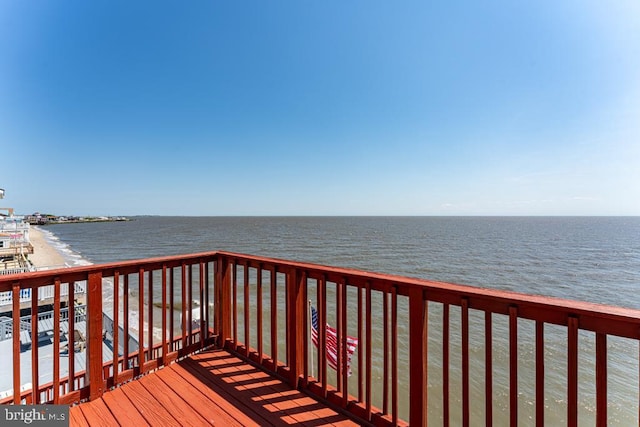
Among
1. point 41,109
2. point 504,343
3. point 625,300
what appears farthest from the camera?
point 625,300

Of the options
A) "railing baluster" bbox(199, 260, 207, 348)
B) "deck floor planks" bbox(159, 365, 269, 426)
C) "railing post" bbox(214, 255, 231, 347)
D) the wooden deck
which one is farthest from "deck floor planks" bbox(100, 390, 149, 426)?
"railing post" bbox(214, 255, 231, 347)

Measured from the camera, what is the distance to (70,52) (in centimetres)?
692

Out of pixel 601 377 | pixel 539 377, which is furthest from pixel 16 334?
pixel 601 377

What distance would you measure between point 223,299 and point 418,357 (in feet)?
6.06

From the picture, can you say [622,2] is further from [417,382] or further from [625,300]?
[625,300]

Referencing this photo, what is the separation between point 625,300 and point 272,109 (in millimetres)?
14748

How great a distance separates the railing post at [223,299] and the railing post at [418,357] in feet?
5.78

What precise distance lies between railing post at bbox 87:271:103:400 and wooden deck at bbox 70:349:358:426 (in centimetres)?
9

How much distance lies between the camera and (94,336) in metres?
1.87

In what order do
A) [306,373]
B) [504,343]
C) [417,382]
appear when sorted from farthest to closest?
[504,343], [306,373], [417,382]

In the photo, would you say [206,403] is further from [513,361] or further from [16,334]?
[513,361]

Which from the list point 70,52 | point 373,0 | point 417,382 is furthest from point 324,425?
point 70,52

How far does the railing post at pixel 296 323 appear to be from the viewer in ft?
6.59

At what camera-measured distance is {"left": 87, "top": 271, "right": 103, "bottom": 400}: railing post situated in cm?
183
